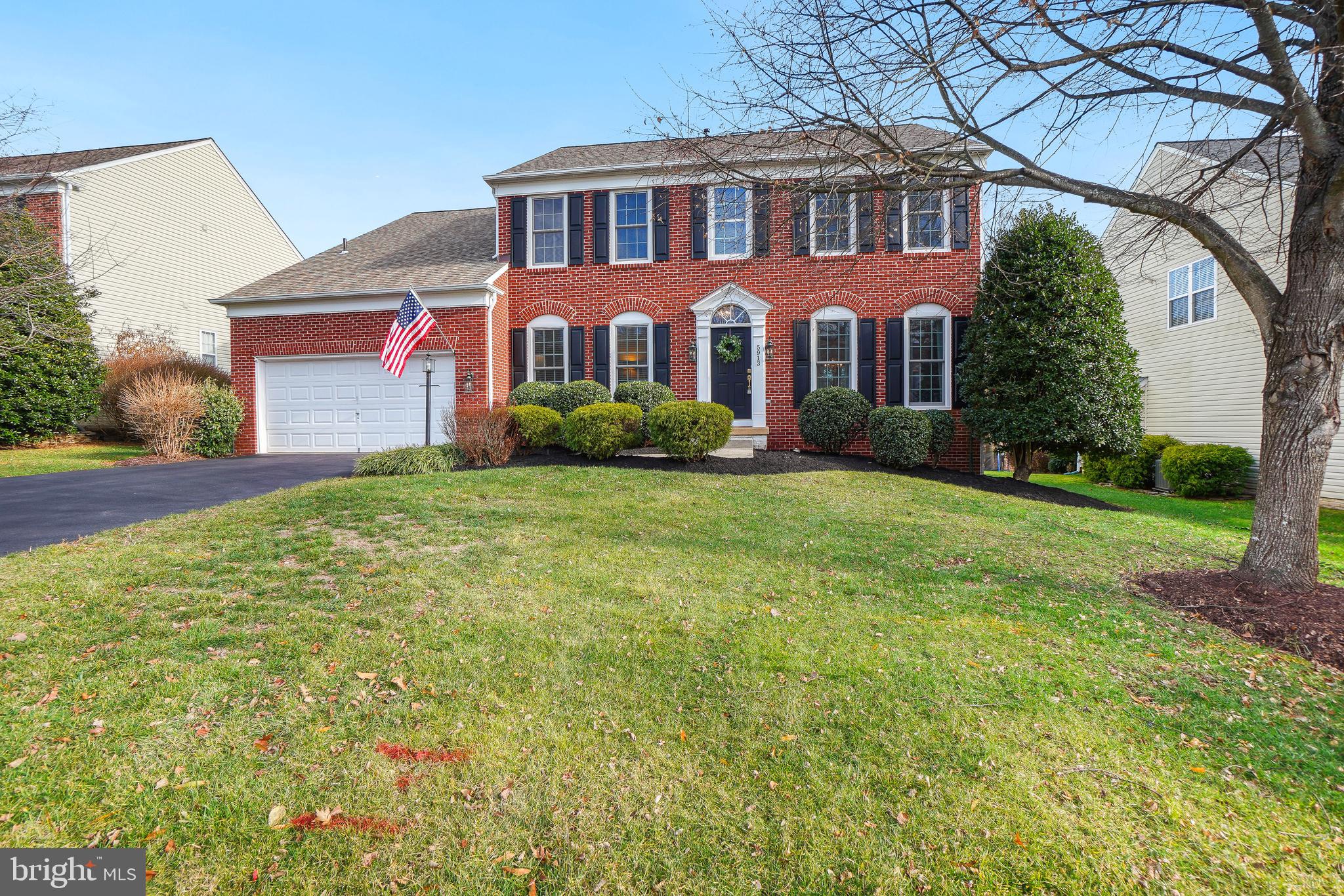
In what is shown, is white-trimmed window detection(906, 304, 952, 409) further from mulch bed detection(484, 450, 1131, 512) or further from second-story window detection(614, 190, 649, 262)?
second-story window detection(614, 190, 649, 262)

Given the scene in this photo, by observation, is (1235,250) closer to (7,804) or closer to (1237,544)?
(1237,544)

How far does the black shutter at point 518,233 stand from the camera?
1342 cm

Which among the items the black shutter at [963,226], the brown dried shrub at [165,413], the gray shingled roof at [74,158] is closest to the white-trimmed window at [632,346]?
the black shutter at [963,226]

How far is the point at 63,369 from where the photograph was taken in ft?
42.4

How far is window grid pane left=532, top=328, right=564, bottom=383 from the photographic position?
1330 cm

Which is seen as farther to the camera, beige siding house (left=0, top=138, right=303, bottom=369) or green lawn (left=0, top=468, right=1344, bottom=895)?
beige siding house (left=0, top=138, right=303, bottom=369)

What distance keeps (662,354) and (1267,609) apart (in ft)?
33.7

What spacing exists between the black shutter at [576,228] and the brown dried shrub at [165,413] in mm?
8295

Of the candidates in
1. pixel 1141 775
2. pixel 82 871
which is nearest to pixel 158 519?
pixel 82 871

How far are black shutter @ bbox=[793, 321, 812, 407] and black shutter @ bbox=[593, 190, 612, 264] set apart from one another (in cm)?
449

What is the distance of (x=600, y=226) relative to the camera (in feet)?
43.0

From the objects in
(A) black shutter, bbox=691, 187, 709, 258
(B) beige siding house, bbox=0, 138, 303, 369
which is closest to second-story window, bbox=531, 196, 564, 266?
(A) black shutter, bbox=691, 187, 709, 258

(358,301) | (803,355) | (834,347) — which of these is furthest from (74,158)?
(834,347)

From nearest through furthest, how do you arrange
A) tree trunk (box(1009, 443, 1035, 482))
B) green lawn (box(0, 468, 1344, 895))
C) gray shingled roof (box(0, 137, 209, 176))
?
1. green lawn (box(0, 468, 1344, 895))
2. tree trunk (box(1009, 443, 1035, 482))
3. gray shingled roof (box(0, 137, 209, 176))
